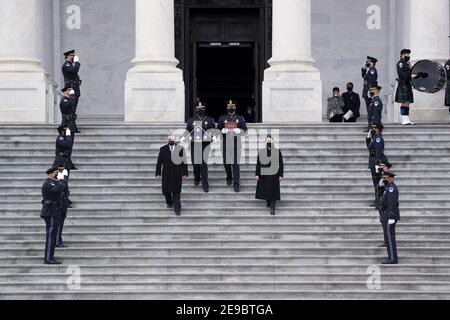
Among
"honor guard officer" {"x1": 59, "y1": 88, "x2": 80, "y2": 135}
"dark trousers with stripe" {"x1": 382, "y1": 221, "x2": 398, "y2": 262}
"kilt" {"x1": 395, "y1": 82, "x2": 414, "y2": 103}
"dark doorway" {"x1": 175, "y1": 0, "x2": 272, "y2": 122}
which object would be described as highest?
"dark doorway" {"x1": 175, "y1": 0, "x2": 272, "y2": 122}

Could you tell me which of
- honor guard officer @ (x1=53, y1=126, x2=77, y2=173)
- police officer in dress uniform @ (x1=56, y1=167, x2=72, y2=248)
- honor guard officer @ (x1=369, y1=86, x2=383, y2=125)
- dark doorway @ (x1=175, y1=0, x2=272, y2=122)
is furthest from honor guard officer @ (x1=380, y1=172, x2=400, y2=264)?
dark doorway @ (x1=175, y1=0, x2=272, y2=122)

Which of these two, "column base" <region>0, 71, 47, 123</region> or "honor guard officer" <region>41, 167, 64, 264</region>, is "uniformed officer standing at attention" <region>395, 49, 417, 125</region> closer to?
"column base" <region>0, 71, 47, 123</region>

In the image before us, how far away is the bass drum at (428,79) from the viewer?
1818 inches

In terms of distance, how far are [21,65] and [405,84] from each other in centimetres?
1106

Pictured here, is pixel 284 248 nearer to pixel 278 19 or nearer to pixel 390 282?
pixel 390 282

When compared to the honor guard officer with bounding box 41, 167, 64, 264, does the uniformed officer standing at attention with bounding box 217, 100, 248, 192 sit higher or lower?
higher

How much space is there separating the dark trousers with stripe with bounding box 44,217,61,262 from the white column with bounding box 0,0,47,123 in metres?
10.8

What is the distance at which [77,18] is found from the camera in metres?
55.2

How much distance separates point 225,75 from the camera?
56750 millimetres

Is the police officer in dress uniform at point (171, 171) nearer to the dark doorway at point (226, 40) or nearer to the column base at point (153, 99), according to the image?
the column base at point (153, 99)

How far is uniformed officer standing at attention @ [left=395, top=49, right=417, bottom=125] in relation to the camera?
46.6 m

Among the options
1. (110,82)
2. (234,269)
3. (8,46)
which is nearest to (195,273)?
(234,269)

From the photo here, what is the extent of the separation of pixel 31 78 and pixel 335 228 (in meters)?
12.7

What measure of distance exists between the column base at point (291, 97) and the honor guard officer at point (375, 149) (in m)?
6.21
